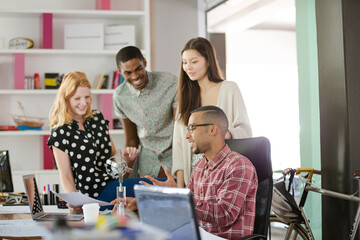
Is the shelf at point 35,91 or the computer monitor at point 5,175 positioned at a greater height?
the shelf at point 35,91

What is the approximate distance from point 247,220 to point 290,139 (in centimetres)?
633

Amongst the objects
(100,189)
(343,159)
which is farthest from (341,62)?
(100,189)

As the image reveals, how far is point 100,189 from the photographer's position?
8.70ft

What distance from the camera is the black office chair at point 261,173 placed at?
6.28 feet

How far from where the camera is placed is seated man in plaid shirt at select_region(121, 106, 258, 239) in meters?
1.84

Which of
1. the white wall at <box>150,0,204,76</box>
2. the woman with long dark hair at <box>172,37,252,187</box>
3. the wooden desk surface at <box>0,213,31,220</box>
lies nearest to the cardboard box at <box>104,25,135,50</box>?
the white wall at <box>150,0,204,76</box>

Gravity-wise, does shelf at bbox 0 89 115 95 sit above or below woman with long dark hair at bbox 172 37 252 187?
above

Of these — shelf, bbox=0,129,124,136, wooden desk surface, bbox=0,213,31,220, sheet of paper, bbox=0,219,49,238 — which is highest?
shelf, bbox=0,129,124,136

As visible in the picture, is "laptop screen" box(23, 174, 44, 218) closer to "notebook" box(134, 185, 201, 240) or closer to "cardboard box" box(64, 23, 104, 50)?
"notebook" box(134, 185, 201, 240)

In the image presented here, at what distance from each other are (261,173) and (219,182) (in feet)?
0.57

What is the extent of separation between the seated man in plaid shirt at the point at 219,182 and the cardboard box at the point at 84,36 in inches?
120

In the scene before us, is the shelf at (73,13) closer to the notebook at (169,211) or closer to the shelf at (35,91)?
the shelf at (35,91)

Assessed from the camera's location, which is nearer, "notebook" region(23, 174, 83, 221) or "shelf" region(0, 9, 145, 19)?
"notebook" region(23, 174, 83, 221)

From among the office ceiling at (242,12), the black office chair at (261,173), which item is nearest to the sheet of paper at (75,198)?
the black office chair at (261,173)
